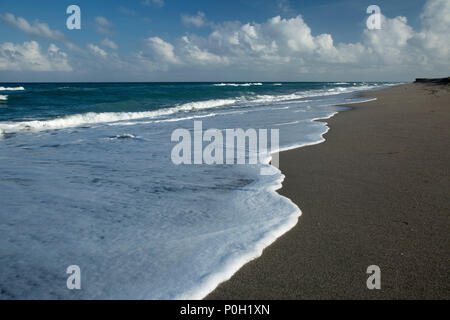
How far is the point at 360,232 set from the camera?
2604mm

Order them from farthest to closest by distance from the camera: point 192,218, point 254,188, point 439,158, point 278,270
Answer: point 439,158, point 254,188, point 192,218, point 278,270

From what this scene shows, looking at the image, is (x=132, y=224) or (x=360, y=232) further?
(x=132, y=224)

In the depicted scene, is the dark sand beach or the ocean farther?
the ocean

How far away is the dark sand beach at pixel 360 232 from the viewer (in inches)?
76.7

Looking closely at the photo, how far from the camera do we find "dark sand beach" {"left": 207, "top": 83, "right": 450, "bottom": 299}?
195 centimetres

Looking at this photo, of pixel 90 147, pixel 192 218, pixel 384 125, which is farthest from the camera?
pixel 384 125

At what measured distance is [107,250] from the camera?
244cm

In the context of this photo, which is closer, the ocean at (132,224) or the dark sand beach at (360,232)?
the dark sand beach at (360,232)
